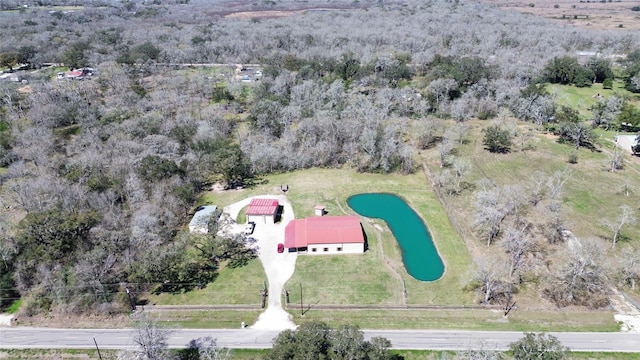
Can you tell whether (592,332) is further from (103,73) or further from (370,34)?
(370,34)

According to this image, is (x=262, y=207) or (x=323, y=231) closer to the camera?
(x=323, y=231)

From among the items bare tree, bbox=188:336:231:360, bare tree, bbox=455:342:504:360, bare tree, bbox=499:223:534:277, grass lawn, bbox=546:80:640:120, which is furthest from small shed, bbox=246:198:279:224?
grass lawn, bbox=546:80:640:120

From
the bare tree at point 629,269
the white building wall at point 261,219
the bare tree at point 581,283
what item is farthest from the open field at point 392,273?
the bare tree at point 629,269

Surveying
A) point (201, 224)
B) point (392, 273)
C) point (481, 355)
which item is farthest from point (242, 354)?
point (481, 355)

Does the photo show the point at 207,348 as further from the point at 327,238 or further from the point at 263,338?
the point at 327,238

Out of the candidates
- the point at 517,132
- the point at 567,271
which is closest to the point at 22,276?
the point at 567,271

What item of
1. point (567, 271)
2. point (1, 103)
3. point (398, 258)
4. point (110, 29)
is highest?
point (110, 29)

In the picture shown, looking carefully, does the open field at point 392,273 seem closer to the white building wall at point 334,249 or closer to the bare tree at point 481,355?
the white building wall at point 334,249
